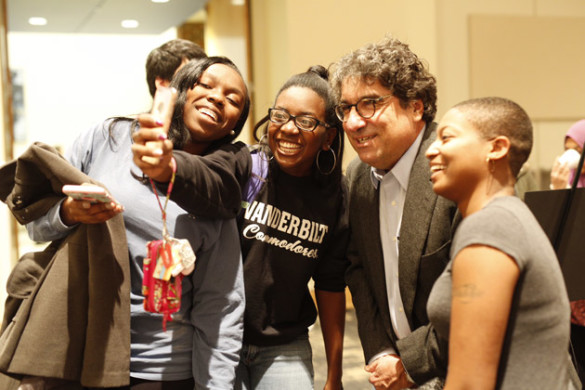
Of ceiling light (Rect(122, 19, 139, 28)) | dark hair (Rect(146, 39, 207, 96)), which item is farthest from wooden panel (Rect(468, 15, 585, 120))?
dark hair (Rect(146, 39, 207, 96))

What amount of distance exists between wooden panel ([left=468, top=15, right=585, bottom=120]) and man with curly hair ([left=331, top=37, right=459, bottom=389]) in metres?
3.98

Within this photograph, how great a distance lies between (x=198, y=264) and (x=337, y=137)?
0.72 meters

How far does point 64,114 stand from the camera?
5258mm

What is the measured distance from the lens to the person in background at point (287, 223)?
1905 millimetres

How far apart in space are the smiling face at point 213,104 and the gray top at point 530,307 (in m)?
0.87

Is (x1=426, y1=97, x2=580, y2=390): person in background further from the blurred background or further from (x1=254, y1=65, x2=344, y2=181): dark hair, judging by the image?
the blurred background

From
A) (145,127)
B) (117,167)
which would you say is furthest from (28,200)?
(145,127)

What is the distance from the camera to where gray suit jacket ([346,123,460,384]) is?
1710 millimetres

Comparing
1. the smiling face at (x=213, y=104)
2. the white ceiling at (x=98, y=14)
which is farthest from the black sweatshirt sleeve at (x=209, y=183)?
the white ceiling at (x=98, y=14)

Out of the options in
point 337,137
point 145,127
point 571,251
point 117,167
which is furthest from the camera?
point 337,137

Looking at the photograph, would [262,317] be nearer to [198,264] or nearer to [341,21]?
[198,264]

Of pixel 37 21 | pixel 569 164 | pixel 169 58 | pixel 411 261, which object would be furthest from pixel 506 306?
pixel 37 21

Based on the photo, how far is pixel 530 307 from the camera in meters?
1.17

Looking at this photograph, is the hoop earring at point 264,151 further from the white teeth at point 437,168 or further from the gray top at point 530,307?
the gray top at point 530,307
